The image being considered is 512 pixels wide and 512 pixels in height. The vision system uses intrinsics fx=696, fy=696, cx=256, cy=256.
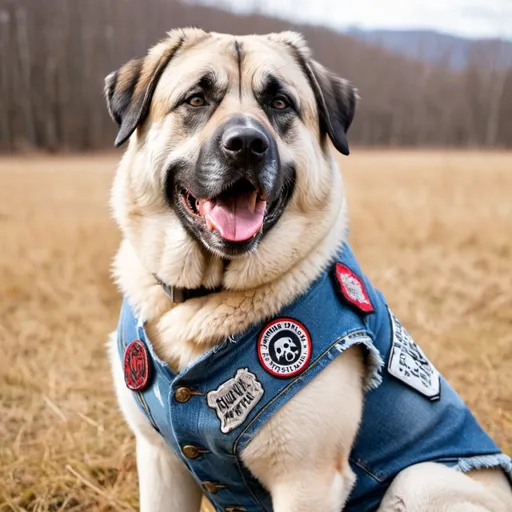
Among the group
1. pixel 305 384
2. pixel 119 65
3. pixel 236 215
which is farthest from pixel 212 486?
pixel 119 65

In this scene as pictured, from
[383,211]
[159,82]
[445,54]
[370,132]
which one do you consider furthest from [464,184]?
[445,54]

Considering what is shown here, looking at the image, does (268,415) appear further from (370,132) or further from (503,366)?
(370,132)

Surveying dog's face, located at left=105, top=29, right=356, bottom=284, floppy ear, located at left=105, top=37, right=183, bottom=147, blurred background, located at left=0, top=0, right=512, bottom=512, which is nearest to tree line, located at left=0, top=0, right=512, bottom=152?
blurred background, located at left=0, top=0, right=512, bottom=512

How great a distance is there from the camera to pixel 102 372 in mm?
4621

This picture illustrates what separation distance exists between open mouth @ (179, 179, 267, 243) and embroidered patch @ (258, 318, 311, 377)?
0.31 m

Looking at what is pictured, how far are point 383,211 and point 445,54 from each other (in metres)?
48.1

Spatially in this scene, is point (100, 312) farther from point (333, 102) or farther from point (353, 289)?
point (353, 289)

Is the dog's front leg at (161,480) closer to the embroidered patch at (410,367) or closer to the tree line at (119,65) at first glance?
the embroidered patch at (410,367)

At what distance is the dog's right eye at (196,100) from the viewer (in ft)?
8.02

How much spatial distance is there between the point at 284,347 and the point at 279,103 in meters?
0.90

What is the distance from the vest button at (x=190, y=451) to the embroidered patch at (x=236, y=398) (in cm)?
15

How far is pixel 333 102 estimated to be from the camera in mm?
2609

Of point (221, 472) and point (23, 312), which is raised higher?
point (221, 472)

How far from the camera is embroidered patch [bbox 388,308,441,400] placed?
233 cm
